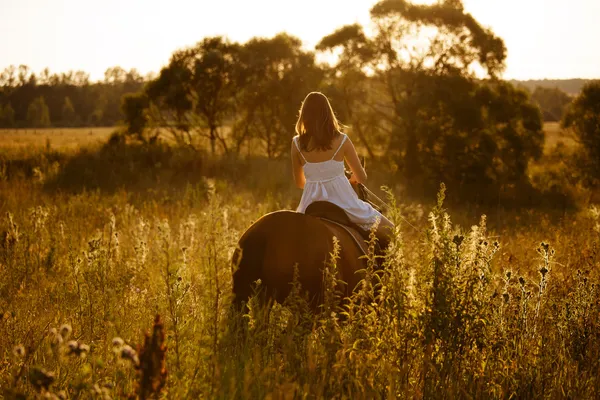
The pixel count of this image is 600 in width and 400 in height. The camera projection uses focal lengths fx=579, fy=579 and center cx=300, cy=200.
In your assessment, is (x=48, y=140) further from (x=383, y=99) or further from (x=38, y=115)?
(x=38, y=115)

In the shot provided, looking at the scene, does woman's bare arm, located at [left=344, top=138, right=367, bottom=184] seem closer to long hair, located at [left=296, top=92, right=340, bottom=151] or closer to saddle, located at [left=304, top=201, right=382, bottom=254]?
long hair, located at [left=296, top=92, right=340, bottom=151]

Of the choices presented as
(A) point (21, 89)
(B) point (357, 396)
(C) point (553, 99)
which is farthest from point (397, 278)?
(A) point (21, 89)

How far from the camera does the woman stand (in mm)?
5750

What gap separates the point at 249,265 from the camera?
475cm

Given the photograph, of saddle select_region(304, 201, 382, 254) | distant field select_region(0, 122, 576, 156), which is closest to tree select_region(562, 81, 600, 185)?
distant field select_region(0, 122, 576, 156)

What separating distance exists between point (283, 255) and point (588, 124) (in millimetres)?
21397

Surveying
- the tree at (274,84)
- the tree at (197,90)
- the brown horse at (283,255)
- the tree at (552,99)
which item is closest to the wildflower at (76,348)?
the brown horse at (283,255)

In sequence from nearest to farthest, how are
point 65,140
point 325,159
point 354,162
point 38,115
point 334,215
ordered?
point 334,215 < point 325,159 < point 354,162 < point 65,140 < point 38,115

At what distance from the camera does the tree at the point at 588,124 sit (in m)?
21.8

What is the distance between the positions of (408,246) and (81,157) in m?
14.8

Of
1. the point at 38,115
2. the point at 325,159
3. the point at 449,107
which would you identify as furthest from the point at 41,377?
the point at 38,115

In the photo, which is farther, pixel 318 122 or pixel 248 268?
pixel 318 122

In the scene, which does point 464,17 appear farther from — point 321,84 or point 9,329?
point 9,329

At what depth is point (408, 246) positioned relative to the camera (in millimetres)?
9227
